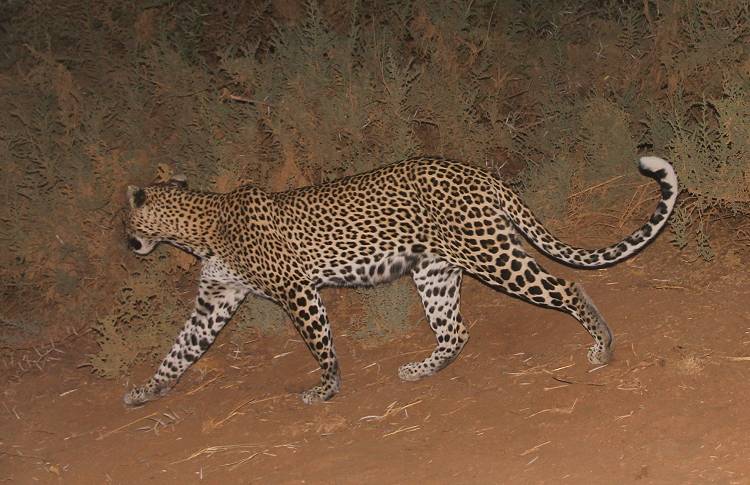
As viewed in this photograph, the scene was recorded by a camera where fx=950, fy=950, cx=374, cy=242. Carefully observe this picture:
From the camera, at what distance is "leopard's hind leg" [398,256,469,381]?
6.30 metres

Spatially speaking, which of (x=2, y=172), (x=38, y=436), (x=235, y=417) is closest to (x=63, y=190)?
(x=2, y=172)

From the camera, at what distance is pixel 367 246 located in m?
6.16

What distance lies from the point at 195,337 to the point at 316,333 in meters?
1.13

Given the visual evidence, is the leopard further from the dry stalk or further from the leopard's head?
the dry stalk

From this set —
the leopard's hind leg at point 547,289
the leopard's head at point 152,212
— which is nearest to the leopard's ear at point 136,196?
the leopard's head at point 152,212

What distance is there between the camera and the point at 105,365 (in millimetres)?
7086

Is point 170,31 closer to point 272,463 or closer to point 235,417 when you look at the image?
point 235,417

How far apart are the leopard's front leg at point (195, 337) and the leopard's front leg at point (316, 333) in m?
0.73

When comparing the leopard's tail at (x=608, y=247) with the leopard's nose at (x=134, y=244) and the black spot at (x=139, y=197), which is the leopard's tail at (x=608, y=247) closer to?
the black spot at (x=139, y=197)

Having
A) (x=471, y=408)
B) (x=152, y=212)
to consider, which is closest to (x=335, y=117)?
(x=152, y=212)

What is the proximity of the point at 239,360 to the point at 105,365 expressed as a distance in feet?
3.25

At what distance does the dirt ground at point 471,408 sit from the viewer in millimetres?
4664

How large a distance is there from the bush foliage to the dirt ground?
2.02ft

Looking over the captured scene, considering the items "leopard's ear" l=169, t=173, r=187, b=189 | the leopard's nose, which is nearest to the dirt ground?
the leopard's nose
